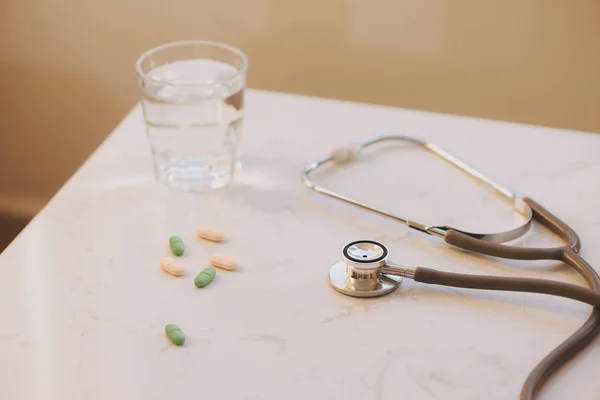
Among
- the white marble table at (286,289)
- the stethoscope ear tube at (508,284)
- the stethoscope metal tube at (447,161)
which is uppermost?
the stethoscope ear tube at (508,284)

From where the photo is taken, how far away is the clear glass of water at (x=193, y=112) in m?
0.88

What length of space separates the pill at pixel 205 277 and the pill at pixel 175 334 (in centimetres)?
6

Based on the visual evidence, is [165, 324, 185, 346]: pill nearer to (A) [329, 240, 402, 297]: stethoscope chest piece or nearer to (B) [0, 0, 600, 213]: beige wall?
(A) [329, 240, 402, 297]: stethoscope chest piece

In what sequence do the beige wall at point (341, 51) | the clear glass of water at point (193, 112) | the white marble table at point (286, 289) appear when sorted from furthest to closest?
the beige wall at point (341, 51)
the clear glass of water at point (193, 112)
the white marble table at point (286, 289)

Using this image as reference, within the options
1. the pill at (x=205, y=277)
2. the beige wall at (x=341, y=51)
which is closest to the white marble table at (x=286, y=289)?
the pill at (x=205, y=277)

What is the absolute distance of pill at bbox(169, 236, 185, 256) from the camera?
79cm

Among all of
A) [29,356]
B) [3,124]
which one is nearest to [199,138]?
[29,356]

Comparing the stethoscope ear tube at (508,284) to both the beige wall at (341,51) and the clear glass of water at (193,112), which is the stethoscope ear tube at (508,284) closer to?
the clear glass of water at (193,112)

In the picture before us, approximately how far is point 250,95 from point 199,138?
0.69 feet

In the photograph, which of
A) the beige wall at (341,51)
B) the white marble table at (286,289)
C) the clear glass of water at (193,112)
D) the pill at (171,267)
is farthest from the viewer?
the beige wall at (341,51)

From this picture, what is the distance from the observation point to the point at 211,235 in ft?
2.65

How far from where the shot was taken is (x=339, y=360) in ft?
2.19

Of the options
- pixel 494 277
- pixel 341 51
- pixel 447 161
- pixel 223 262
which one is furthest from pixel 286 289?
pixel 341 51

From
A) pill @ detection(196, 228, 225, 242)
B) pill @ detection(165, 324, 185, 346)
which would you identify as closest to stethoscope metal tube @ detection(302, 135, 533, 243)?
pill @ detection(196, 228, 225, 242)
